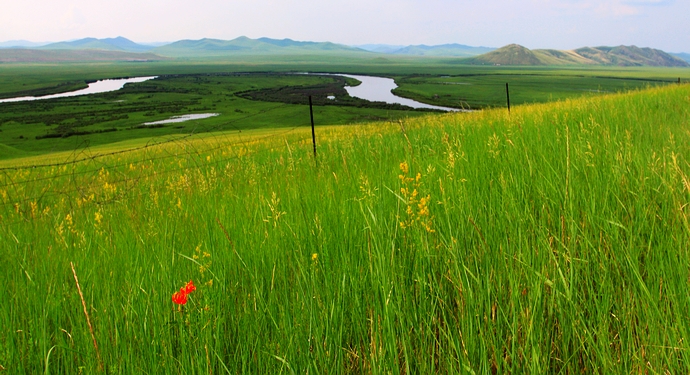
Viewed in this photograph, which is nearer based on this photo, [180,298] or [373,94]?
[180,298]

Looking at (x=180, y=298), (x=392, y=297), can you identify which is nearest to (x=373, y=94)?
(x=392, y=297)

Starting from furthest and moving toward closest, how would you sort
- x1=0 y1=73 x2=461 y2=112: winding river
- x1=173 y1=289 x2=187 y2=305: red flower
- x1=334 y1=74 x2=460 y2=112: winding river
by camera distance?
x1=0 y1=73 x2=461 y2=112: winding river < x1=334 y1=74 x2=460 y2=112: winding river < x1=173 y1=289 x2=187 y2=305: red flower

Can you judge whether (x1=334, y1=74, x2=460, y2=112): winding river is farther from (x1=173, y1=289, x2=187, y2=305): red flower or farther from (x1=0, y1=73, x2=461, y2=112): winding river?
(x1=173, y1=289, x2=187, y2=305): red flower

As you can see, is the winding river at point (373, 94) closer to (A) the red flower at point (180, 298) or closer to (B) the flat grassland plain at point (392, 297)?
(B) the flat grassland plain at point (392, 297)

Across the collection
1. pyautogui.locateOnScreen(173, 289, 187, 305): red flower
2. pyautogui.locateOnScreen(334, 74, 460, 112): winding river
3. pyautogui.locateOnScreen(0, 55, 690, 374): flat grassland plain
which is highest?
pyautogui.locateOnScreen(334, 74, 460, 112): winding river

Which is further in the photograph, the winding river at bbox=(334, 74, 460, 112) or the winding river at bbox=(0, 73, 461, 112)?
the winding river at bbox=(0, 73, 461, 112)

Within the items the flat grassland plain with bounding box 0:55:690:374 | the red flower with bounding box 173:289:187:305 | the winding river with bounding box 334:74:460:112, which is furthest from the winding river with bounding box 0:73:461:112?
the red flower with bounding box 173:289:187:305

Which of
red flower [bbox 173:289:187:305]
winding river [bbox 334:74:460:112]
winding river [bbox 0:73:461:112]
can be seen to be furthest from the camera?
winding river [bbox 0:73:461:112]

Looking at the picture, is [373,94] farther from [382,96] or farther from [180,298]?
[180,298]

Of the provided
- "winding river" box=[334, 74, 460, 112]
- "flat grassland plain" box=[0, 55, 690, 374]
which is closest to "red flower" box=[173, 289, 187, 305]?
"flat grassland plain" box=[0, 55, 690, 374]

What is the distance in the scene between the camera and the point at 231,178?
5.88m

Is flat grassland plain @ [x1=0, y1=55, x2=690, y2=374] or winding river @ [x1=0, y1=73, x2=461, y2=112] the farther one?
winding river @ [x1=0, y1=73, x2=461, y2=112]

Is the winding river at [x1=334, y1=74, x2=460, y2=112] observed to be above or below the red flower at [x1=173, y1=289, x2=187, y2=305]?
above

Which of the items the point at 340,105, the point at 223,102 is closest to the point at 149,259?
Result: the point at 340,105
